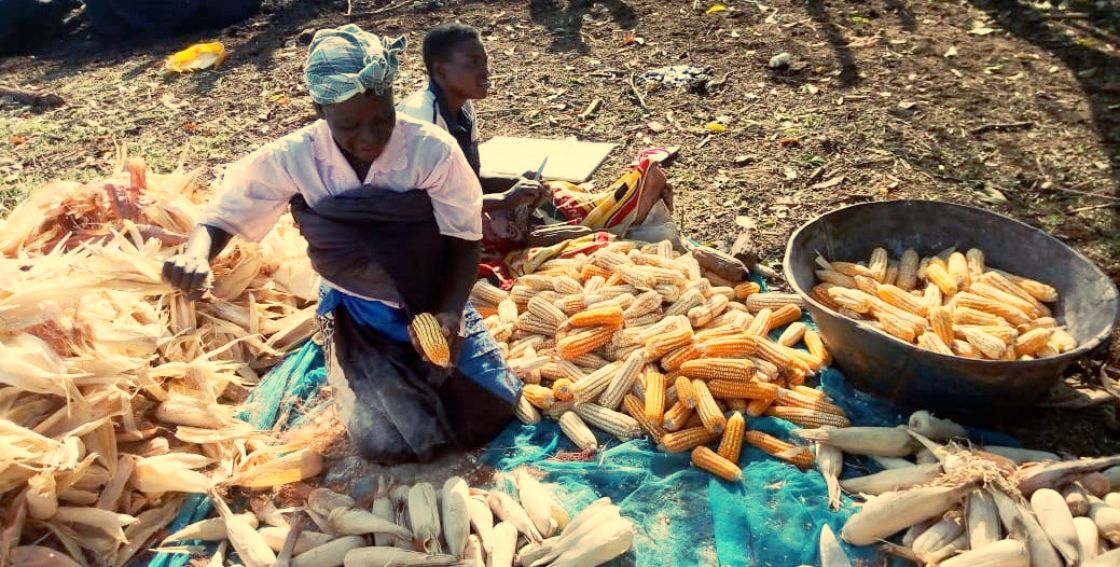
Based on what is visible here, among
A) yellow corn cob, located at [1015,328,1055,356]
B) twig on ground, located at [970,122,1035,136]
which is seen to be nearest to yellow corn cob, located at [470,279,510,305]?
yellow corn cob, located at [1015,328,1055,356]

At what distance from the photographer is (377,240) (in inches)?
118

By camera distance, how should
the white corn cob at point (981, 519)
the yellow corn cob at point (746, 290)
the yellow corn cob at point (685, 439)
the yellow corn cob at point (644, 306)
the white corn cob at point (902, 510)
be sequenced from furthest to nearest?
the yellow corn cob at point (746, 290) < the yellow corn cob at point (644, 306) < the yellow corn cob at point (685, 439) < the white corn cob at point (902, 510) < the white corn cob at point (981, 519)

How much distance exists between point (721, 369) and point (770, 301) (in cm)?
83

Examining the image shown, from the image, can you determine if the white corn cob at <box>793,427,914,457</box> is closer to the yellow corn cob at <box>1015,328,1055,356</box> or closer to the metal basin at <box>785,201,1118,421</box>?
the metal basin at <box>785,201,1118,421</box>

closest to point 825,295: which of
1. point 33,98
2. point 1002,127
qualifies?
point 1002,127

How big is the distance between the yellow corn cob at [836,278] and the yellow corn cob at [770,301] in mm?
249

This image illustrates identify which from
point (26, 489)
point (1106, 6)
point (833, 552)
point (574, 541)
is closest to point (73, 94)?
point (26, 489)

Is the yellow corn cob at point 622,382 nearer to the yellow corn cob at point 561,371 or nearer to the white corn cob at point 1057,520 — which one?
the yellow corn cob at point 561,371

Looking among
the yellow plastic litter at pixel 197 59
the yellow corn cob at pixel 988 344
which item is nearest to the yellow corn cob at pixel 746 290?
the yellow corn cob at pixel 988 344

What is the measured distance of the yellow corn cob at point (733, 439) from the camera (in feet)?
10.6

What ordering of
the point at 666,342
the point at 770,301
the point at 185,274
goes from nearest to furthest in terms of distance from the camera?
the point at 185,274
the point at 666,342
the point at 770,301

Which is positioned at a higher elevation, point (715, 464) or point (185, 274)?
point (185, 274)

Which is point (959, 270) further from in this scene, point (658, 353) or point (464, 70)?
point (464, 70)

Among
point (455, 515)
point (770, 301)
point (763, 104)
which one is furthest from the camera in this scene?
point (763, 104)
